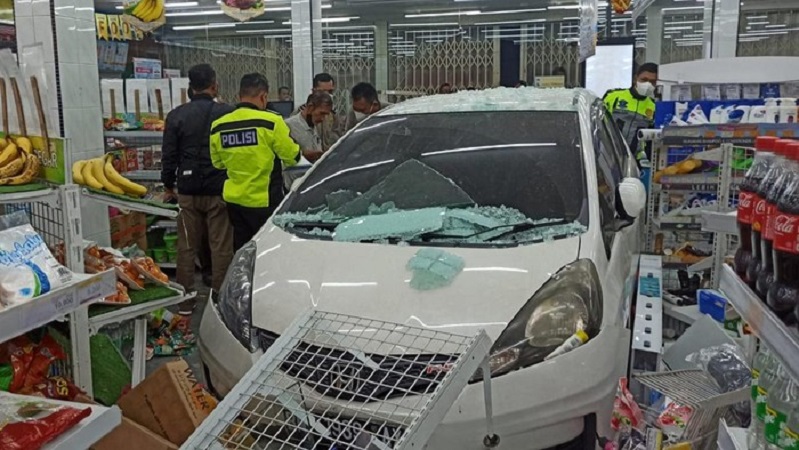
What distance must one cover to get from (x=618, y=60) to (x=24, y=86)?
890cm

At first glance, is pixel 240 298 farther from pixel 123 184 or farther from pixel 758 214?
pixel 758 214

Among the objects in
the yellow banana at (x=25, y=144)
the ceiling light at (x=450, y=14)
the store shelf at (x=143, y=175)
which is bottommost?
the store shelf at (x=143, y=175)

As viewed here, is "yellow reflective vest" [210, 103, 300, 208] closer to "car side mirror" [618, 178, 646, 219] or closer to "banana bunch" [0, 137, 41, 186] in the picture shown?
"banana bunch" [0, 137, 41, 186]

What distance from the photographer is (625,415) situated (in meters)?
2.17

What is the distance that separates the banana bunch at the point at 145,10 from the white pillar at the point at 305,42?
3.27 m

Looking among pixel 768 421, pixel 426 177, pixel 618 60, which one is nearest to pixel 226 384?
pixel 426 177

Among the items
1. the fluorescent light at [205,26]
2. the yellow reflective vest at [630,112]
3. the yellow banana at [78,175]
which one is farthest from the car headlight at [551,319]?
the fluorescent light at [205,26]

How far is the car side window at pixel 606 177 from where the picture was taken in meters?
2.65

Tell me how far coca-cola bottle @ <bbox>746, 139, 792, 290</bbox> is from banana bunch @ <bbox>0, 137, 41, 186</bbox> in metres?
2.14

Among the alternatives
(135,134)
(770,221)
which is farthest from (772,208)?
(135,134)

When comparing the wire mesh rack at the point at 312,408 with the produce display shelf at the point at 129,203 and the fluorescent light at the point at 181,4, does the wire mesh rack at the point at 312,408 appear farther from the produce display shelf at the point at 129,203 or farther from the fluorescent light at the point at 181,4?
the fluorescent light at the point at 181,4

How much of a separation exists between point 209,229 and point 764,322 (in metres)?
4.04

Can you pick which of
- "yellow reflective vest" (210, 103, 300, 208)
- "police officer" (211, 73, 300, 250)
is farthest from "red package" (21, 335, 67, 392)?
"yellow reflective vest" (210, 103, 300, 208)

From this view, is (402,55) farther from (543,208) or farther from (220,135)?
(543,208)
